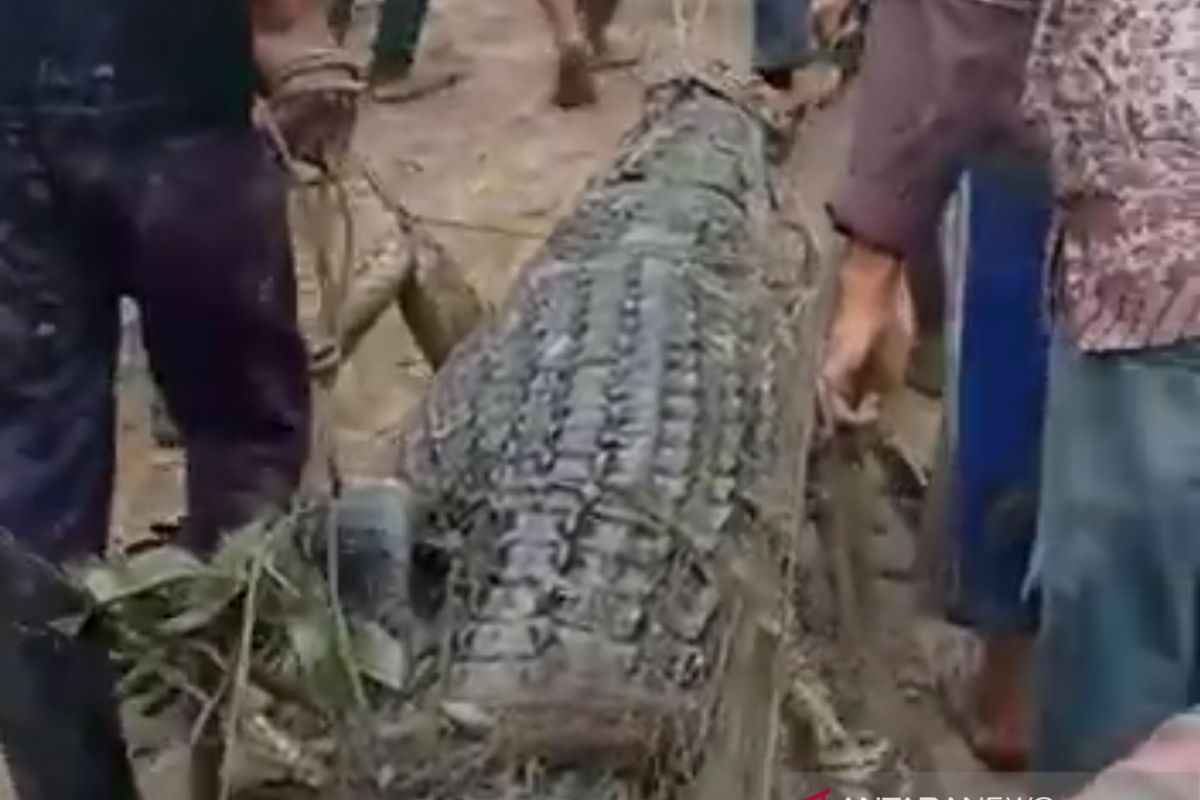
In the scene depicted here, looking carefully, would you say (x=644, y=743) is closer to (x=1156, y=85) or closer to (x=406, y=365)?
(x=1156, y=85)

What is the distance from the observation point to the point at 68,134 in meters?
2.68

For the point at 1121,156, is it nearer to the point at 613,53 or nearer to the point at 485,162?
the point at 485,162

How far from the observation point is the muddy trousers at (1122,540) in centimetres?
214

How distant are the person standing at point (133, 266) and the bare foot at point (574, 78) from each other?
10.4ft

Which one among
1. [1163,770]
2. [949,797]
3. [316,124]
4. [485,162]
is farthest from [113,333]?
[485,162]

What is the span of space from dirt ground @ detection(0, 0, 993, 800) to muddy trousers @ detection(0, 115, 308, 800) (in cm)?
11

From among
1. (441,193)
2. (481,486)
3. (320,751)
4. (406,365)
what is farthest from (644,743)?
(441,193)

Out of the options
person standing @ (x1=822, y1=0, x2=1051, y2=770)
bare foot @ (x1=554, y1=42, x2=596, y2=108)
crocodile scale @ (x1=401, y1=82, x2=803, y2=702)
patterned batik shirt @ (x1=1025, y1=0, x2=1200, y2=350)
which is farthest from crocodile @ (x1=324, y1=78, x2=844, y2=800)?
bare foot @ (x1=554, y1=42, x2=596, y2=108)

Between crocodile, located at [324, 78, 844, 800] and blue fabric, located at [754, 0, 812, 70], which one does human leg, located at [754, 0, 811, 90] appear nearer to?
blue fabric, located at [754, 0, 812, 70]

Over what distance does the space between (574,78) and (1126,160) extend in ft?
13.2

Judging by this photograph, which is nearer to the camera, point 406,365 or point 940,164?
point 940,164

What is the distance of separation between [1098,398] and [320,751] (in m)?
0.70

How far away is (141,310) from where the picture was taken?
9.20 feet

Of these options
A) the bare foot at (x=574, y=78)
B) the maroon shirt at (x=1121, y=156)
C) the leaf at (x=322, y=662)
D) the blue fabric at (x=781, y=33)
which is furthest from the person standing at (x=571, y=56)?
the leaf at (x=322, y=662)
